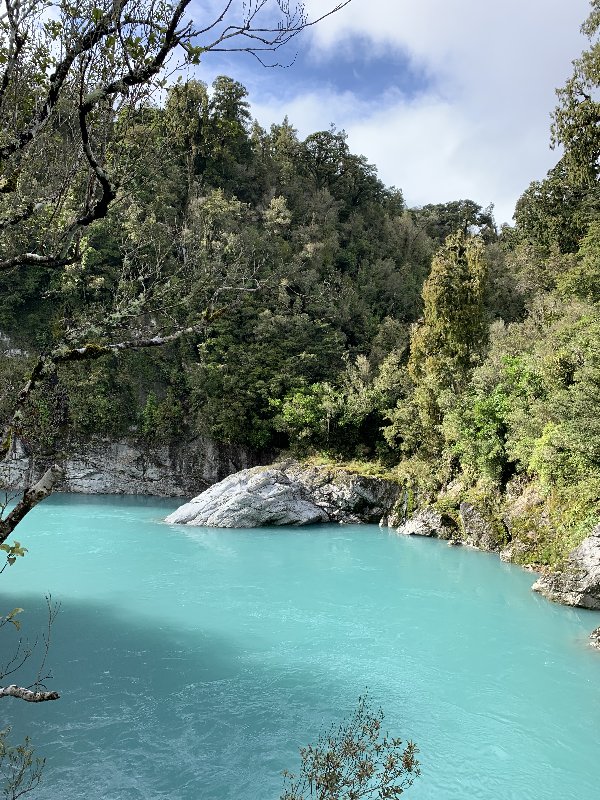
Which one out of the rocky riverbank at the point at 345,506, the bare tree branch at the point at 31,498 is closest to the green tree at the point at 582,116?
the rocky riverbank at the point at 345,506

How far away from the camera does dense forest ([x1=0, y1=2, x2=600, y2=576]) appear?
16500 millimetres

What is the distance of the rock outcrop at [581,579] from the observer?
12.7 metres

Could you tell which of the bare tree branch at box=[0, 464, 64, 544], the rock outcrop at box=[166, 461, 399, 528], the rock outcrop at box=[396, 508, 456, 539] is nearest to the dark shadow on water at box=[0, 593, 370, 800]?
the bare tree branch at box=[0, 464, 64, 544]

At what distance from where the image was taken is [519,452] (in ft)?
57.0

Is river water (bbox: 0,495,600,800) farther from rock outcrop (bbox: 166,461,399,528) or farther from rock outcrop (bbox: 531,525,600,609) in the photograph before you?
rock outcrop (bbox: 166,461,399,528)

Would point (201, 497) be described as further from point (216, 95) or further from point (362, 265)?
point (216, 95)

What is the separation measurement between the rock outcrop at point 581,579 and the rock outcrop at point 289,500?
9.92 meters

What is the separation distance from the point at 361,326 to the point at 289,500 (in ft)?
43.2

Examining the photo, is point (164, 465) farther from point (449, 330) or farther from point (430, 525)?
point (449, 330)

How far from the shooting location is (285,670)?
971 centimetres

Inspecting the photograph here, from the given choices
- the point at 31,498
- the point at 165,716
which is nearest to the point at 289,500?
the point at 165,716

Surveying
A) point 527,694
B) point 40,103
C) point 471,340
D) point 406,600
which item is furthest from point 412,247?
point 40,103

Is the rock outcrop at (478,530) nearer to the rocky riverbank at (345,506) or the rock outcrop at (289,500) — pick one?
the rocky riverbank at (345,506)

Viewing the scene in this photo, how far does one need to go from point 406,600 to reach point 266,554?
17.8 feet
